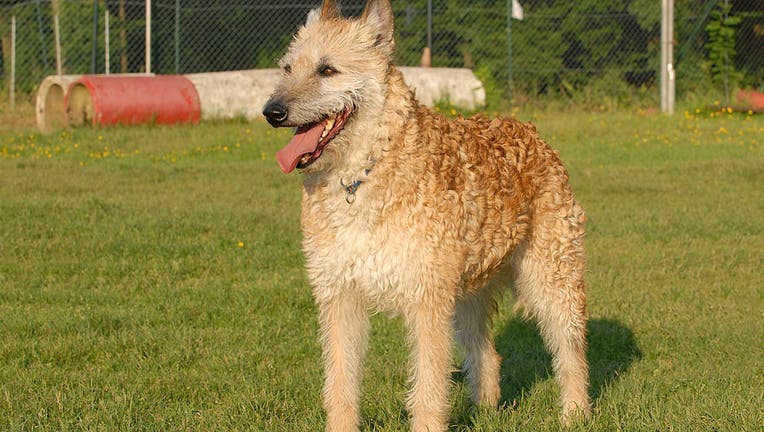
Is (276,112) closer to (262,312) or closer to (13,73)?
(262,312)

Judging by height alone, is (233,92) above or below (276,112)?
below

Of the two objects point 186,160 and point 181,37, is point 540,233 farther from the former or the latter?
point 181,37

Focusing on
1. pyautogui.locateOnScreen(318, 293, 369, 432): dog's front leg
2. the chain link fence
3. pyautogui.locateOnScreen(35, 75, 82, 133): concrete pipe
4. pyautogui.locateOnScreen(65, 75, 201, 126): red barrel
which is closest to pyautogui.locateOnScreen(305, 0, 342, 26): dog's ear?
pyautogui.locateOnScreen(318, 293, 369, 432): dog's front leg

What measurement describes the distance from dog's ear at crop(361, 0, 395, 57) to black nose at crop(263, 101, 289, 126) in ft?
1.94

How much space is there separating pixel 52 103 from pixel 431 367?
15.6 metres

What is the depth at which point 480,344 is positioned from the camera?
627 centimetres

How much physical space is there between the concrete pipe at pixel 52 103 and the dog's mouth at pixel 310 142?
47.3 feet

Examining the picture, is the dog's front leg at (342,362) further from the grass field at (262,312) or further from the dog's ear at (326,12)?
the dog's ear at (326,12)

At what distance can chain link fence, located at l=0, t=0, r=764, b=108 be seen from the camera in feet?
76.9

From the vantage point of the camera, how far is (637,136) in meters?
18.2

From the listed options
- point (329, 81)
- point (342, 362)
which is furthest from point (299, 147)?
point (342, 362)

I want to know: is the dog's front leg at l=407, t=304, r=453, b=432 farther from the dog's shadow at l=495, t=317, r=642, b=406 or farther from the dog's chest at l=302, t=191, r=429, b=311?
the dog's shadow at l=495, t=317, r=642, b=406

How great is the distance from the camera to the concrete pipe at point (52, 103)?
18359mm

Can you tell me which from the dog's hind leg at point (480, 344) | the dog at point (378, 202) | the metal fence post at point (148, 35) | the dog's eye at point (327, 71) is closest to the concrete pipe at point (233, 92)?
the metal fence post at point (148, 35)
